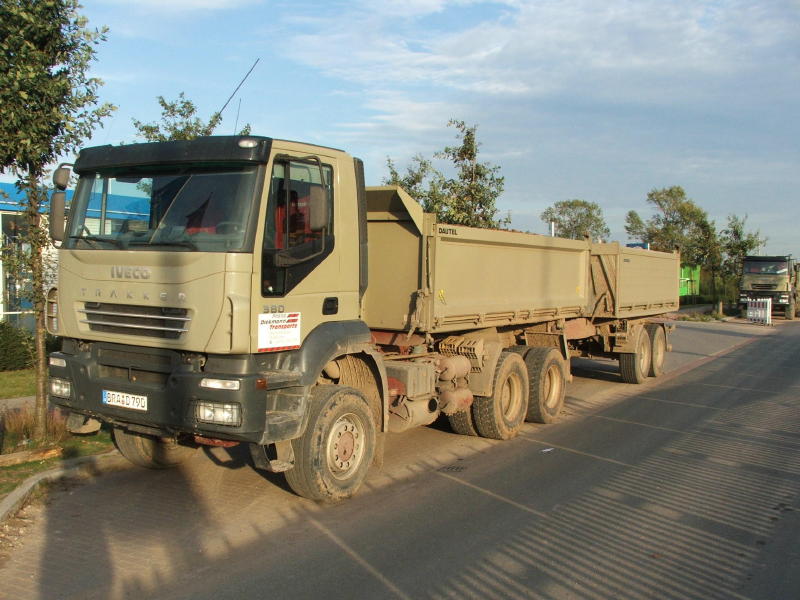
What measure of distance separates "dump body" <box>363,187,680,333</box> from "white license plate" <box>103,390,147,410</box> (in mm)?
2191

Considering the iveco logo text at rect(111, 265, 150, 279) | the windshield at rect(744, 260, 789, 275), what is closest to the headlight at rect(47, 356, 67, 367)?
the iveco logo text at rect(111, 265, 150, 279)

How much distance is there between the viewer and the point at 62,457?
6.84 metres

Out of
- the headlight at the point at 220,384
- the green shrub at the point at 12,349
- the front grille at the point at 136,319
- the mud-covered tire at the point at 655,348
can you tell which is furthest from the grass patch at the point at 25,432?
the mud-covered tire at the point at 655,348

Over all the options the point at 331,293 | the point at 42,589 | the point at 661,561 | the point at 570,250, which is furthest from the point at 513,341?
the point at 42,589

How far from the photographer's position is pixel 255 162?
5113 millimetres

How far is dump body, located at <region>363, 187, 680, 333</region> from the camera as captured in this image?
703 centimetres

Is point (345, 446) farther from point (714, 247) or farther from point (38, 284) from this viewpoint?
point (714, 247)

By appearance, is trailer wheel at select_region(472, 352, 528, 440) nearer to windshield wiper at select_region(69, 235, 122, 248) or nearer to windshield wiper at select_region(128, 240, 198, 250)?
windshield wiper at select_region(128, 240, 198, 250)

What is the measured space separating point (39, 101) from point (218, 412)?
3.80 meters

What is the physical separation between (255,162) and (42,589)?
3158 millimetres

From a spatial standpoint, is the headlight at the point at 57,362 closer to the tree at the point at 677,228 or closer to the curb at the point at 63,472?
the curb at the point at 63,472

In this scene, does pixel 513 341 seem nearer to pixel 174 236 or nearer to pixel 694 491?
pixel 694 491

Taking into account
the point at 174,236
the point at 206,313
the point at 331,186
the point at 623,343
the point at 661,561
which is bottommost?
the point at 661,561

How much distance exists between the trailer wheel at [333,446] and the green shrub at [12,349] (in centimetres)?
817
